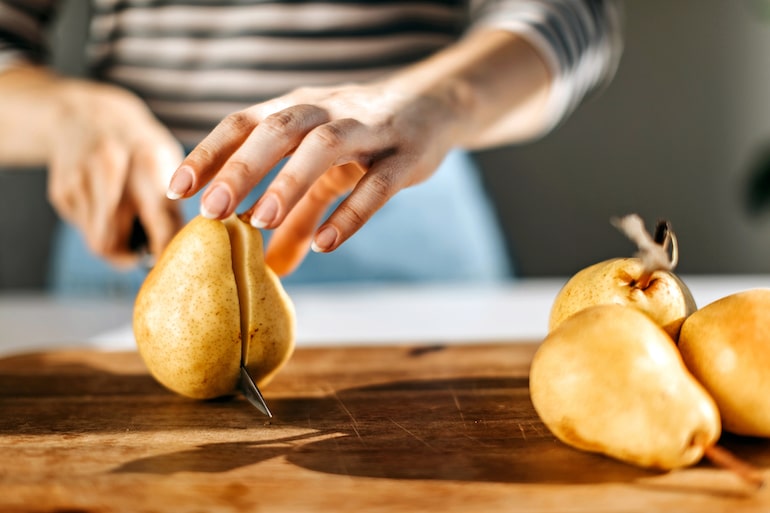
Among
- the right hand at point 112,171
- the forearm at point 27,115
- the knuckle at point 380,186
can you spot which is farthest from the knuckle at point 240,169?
the forearm at point 27,115

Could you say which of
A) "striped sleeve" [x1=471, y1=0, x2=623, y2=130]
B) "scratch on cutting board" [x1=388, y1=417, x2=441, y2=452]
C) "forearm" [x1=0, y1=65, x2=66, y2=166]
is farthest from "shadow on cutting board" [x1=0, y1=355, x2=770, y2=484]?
"striped sleeve" [x1=471, y1=0, x2=623, y2=130]

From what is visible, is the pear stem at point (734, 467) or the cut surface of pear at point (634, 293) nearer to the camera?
the pear stem at point (734, 467)

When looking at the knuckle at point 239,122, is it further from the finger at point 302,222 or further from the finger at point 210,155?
the finger at point 302,222

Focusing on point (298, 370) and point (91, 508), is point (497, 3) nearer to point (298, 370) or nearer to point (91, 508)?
point (298, 370)

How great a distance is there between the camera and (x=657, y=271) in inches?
29.1

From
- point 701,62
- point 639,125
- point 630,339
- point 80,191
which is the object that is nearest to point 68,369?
point 80,191

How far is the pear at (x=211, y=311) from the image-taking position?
0.75 m

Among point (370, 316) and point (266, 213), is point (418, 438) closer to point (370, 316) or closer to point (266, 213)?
point (266, 213)

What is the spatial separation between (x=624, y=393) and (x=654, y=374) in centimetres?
3

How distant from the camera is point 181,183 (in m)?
0.72

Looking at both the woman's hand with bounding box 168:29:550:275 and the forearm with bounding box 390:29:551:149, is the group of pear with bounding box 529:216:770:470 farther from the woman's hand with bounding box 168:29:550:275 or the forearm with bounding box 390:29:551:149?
the forearm with bounding box 390:29:551:149

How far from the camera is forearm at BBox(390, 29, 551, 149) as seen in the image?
1048 mm

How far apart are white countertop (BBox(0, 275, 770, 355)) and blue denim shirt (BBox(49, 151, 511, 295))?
0.04 meters

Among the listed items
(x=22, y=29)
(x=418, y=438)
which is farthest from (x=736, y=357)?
(x=22, y=29)
